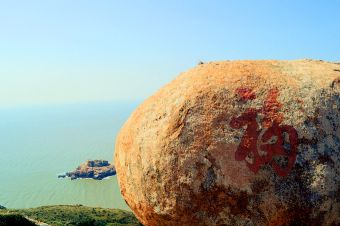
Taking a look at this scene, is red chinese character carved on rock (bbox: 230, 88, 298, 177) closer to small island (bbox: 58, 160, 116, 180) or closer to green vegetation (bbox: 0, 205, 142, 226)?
green vegetation (bbox: 0, 205, 142, 226)

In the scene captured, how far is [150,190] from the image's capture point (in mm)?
9039

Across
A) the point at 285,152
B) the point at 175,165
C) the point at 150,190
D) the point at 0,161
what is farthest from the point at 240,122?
the point at 0,161

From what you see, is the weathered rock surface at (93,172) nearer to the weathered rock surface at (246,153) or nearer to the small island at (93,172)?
the small island at (93,172)

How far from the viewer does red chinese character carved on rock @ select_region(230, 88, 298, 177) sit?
319 inches

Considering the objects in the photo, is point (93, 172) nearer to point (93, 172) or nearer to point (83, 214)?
point (93, 172)

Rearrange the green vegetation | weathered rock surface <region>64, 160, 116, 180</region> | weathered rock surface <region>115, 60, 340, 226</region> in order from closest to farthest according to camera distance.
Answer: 1. weathered rock surface <region>115, 60, 340, 226</region>
2. the green vegetation
3. weathered rock surface <region>64, 160, 116, 180</region>

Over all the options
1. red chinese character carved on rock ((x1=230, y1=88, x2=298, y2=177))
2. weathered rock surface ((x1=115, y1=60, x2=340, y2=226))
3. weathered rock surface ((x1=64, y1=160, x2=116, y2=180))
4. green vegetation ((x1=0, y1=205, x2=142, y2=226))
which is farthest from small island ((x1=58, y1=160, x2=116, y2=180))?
red chinese character carved on rock ((x1=230, y1=88, x2=298, y2=177))

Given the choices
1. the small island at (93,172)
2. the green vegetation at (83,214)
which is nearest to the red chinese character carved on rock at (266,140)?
the green vegetation at (83,214)

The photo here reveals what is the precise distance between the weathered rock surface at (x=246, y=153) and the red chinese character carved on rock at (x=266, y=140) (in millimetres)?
20

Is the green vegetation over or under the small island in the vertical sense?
under

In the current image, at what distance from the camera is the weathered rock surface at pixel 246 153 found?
8.05m

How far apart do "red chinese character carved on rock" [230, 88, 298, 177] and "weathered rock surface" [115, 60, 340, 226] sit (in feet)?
0.07

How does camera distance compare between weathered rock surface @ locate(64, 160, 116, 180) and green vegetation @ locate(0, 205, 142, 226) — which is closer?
green vegetation @ locate(0, 205, 142, 226)

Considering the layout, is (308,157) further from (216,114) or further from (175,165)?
(175,165)
